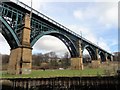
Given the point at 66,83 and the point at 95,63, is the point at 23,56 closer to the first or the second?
the point at 66,83

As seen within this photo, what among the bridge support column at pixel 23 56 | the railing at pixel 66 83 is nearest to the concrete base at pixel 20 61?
the bridge support column at pixel 23 56

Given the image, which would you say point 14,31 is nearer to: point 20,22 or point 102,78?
A: point 20,22

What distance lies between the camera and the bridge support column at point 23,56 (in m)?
33.0

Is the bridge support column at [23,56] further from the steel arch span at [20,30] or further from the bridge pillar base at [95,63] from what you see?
the bridge pillar base at [95,63]

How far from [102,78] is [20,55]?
68.5 feet

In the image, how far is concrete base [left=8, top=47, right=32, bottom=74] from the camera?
1296 inches

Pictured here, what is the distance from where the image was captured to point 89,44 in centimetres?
7281

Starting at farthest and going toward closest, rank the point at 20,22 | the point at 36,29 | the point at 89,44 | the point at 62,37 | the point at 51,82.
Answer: the point at 89,44 < the point at 62,37 < the point at 36,29 < the point at 20,22 < the point at 51,82

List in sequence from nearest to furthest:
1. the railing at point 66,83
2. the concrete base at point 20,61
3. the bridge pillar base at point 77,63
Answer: the railing at point 66,83
the concrete base at point 20,61
the bridge pillar base at point 77,63

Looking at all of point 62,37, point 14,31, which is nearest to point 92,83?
point 14,31

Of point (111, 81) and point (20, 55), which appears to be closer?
point (111, 81)

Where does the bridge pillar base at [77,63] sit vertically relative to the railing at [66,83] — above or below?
above

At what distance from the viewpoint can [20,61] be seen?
33031 millimetres

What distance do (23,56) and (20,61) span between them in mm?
1181
